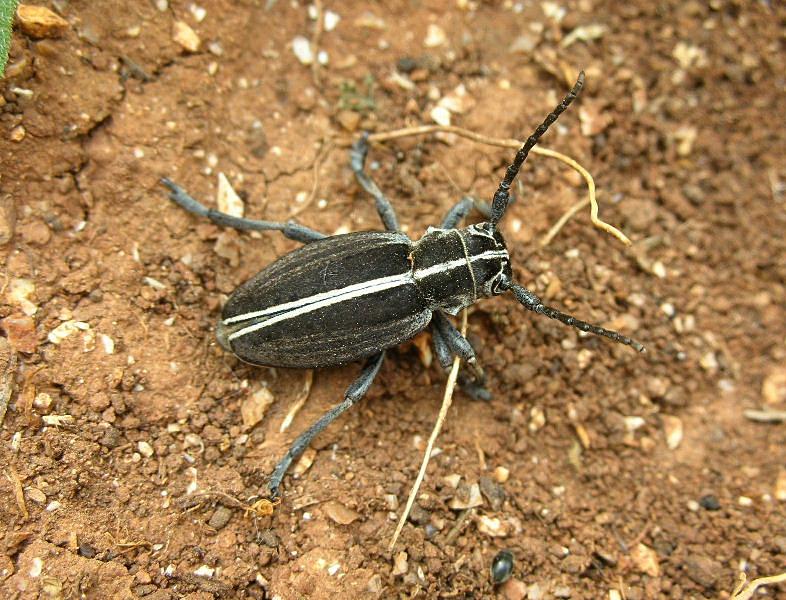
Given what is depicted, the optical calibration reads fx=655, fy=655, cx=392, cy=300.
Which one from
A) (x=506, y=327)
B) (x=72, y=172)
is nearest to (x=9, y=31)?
(x=72, y=172)

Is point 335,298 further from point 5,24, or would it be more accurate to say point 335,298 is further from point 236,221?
point 5,24

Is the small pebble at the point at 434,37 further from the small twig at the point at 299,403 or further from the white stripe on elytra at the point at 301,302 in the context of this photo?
the small twig at the point at 299,403

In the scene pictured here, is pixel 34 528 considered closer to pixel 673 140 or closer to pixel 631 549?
pixel 631 549

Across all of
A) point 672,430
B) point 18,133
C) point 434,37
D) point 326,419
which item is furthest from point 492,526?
point 18,133

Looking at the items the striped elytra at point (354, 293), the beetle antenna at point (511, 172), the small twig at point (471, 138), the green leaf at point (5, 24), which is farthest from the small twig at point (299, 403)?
the green leaf at point (5, 24)

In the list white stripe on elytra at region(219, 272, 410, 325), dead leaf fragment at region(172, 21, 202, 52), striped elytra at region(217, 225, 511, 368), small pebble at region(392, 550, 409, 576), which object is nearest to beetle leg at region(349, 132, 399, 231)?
striped elytra at region(217, 225, 511, 368)

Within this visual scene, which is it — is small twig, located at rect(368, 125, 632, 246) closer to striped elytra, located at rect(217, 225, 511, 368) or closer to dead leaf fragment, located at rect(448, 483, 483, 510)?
striped elytra, located at rect(217, 225, 511, 368)
